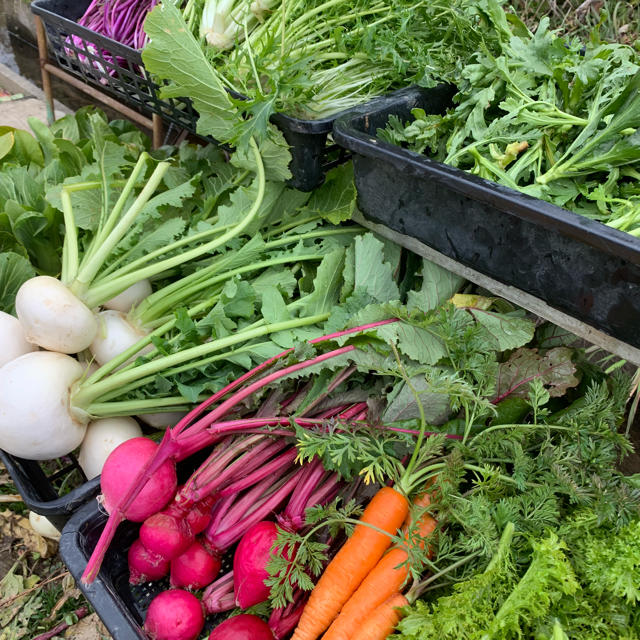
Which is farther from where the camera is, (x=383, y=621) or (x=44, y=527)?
(x=44, y=527)

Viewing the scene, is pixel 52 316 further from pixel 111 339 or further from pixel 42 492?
pixel 42 492

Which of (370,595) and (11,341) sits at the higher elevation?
(11,341)

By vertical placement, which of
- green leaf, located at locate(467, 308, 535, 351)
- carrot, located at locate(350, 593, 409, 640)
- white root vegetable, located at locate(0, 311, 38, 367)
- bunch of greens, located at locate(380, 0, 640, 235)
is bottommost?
carrot, located at locate(350, 593, 409, 640)

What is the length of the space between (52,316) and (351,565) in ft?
3.03

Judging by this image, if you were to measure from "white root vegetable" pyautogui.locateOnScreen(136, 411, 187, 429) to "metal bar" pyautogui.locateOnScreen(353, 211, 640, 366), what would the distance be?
780 mm

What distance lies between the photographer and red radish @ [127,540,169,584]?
47.4 inches

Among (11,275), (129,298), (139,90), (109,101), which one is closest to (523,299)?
(129,298)

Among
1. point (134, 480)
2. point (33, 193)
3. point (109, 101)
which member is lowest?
point (134, 480)

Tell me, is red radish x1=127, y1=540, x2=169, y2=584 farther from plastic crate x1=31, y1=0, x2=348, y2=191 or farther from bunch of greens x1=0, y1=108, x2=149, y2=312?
plastic crate x1=31, y1=0, x2=348, y2=191

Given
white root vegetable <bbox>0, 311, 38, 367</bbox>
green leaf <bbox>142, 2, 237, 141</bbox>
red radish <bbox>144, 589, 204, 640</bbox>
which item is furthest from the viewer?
white root vegetable <bbox>0, 311, 38, 367</bbox>

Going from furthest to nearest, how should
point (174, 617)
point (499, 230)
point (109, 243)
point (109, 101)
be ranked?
point (109, 101) < point (109, 243) < point (499, 230) < point (174, 617)

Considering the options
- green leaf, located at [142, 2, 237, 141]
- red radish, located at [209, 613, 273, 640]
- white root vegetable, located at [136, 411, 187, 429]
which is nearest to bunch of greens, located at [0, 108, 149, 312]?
green leaf, located at [142, 2, 237, 141]

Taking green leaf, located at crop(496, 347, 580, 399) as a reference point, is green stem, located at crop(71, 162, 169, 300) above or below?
above

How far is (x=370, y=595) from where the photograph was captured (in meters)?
1.06
